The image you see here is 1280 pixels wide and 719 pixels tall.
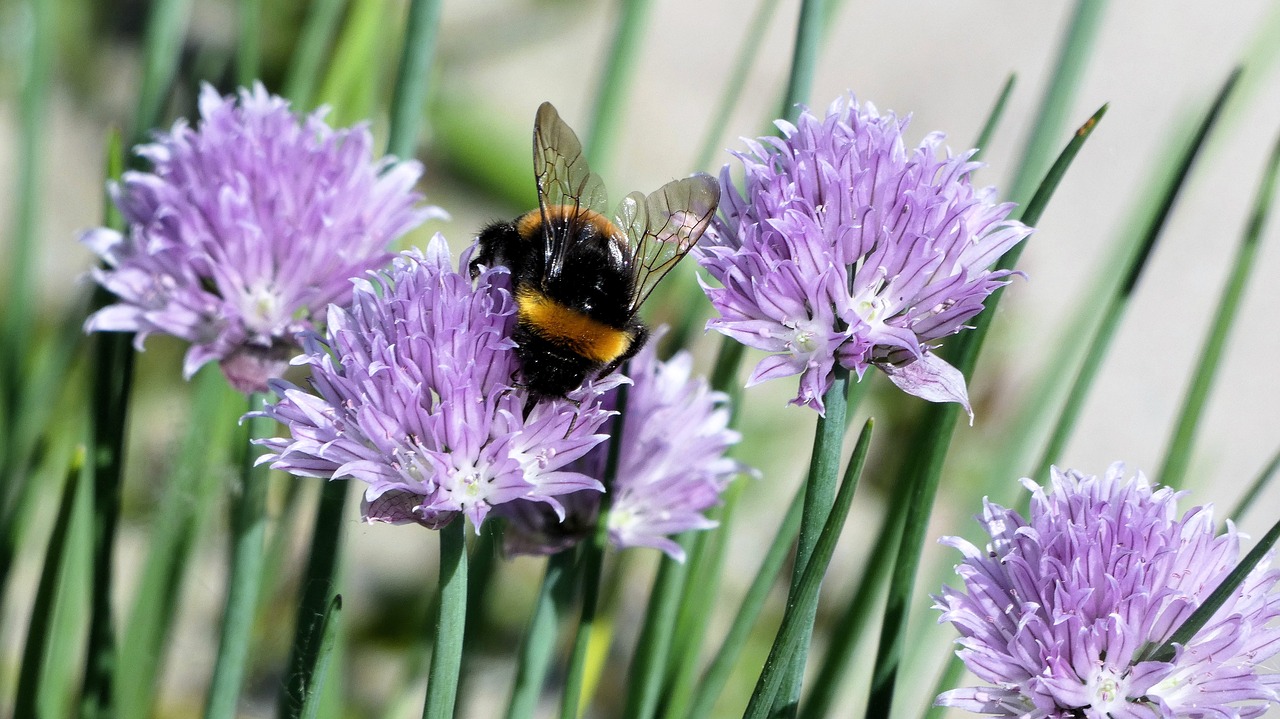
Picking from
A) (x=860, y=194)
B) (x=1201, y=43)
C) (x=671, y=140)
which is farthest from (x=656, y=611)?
(x=1201, y=43)

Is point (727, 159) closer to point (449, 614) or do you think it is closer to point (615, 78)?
point (615, 78)

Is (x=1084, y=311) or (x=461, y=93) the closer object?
(x=1084, y=311)

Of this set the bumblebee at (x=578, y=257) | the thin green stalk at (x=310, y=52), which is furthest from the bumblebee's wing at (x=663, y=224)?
the thin green stalk at (x=310, y=52)

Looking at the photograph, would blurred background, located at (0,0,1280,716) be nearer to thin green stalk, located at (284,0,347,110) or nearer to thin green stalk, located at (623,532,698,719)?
thin green stalk, located at (284,0,347,110)

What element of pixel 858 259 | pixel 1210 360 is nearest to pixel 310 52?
pixel 858 259

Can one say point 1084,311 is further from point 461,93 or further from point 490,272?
point 461,93

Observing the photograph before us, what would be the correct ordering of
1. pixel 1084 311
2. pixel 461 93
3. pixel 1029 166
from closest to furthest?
pixel 1029 166
pixel 1084 311
pixel 461 93
